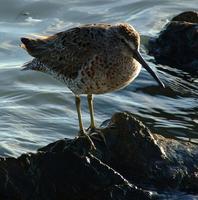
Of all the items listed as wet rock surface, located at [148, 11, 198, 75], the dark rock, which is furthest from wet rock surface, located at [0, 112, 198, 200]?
the dark rock

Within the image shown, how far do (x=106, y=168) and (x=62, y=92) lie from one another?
13.2 ft

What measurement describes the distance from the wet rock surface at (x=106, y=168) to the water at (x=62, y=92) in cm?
156

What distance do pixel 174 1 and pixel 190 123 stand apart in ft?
20.6

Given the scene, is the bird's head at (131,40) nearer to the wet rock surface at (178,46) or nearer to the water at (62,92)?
the water at (62,92)

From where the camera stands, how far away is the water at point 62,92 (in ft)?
32.2

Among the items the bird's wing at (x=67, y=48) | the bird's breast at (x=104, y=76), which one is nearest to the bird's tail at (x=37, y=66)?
the bird's wing at (x=67, y=48)

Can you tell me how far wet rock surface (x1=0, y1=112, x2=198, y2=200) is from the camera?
290 inches

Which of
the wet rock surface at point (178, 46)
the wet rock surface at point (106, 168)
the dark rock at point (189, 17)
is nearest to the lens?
the wet rock surface at point (106, 168)

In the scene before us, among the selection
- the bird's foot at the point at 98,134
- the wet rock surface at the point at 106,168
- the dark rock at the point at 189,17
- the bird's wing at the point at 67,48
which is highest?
the bird's wing at the point at 67,48

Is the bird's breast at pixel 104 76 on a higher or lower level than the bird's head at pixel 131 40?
lower

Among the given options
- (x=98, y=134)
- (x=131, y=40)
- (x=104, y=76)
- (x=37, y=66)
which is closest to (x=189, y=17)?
(x=37, y=66)

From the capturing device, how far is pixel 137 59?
316 inches

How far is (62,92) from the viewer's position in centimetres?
1123

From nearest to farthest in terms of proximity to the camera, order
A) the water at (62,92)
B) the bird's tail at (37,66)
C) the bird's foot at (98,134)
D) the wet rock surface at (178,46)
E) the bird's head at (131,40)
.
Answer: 1. the bird's foot at (98,134)
2. the bird's head at (131,40)
3. the bird's tail at (37,66)
4. the water at (62,92)
5. the wet rock surface at (178,46)
